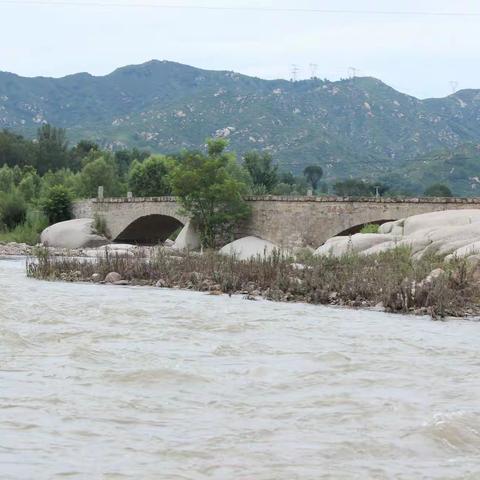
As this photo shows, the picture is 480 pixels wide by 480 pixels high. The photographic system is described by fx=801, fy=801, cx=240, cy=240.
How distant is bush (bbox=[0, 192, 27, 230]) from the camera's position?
180 feet

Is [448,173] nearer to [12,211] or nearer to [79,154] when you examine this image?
[79,154]

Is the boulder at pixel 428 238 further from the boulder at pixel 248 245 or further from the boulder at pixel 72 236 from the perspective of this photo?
the boulder at pixel 72 236

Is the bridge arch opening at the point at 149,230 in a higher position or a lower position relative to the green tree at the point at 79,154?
lower

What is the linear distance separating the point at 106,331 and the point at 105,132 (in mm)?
166692

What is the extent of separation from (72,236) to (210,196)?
10.4 meters

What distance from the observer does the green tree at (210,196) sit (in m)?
40.3

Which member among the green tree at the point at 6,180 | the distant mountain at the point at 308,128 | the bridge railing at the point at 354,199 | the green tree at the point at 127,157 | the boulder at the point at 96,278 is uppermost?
the distant mountain at the point at 308,128

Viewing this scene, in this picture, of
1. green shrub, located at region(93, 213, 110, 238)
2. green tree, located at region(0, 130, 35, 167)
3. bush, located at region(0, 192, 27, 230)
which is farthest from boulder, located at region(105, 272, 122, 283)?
green tree, located at region(0, 130, 35, 167)

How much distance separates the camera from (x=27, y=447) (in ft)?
17.2

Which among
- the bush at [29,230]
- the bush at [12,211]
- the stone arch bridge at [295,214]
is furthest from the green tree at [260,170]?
the stone arch bridge at [295,214]

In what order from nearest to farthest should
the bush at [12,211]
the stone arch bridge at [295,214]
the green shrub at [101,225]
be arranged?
the stone arch bridge at [295,214], the green shrub at [101,225], the bush at [12,211]

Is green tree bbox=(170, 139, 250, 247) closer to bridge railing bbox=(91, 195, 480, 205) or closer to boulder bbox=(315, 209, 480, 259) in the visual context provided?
bridge railing bbox=(91, 195, 480, 205)

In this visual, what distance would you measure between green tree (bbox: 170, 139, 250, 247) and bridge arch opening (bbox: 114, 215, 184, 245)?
438 centimetres

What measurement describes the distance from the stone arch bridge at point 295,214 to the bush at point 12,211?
25.6 feet
